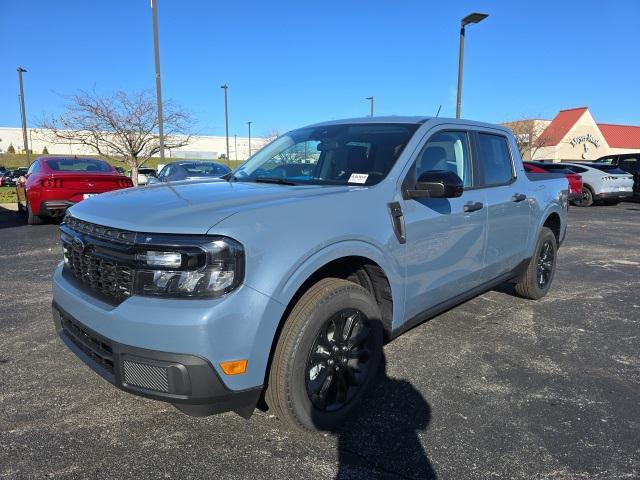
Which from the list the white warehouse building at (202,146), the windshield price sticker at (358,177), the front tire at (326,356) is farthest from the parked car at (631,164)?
the white warehouse building at (202,146)

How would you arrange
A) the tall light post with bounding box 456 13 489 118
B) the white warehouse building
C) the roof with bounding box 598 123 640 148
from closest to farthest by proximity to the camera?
the tall light post with bounding box 456 13 489 118 < the roof with bounding box 598 123 640 148 < the white warehouse building

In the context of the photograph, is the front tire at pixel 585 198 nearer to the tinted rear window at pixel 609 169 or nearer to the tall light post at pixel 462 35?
the tinted rear window at pixel 609 169

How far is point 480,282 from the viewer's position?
4070 mm

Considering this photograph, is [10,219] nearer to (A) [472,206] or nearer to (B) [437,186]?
(A) [472,206]

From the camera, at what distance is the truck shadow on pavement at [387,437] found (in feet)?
7.99

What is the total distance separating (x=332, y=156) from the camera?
360cm

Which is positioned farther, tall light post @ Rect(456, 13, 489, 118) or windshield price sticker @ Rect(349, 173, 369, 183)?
tall light post @ Rect(456, 13, 489, 118)

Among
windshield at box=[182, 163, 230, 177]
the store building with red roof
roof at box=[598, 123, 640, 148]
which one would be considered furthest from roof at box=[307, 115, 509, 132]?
roof at box=[598, 123, 640, 148]

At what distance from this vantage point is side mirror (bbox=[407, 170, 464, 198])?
118 inches

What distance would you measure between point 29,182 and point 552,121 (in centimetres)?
5722

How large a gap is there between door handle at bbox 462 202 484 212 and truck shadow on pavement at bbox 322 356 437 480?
133cm

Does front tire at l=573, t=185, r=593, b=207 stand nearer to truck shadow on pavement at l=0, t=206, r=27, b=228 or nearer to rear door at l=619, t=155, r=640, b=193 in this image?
rear door at l=619, t=155, r=640, b=193

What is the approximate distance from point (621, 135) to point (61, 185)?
65.8m

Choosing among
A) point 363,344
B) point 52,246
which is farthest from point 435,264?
point 52,246
